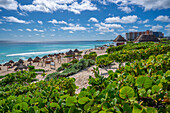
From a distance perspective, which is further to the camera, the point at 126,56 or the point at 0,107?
the point at 126,56

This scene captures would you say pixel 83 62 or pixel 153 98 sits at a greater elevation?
pixel 153 98

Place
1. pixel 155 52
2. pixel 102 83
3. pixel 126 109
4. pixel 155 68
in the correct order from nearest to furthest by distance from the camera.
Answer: pixel 126 109 → pixel 102 83 → pixel 155 68 → pixel 155 52

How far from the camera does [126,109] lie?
2.58 feet

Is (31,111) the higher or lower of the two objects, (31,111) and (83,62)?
the higher

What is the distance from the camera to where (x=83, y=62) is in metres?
8.71

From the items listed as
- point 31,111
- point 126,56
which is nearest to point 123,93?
point 31,111

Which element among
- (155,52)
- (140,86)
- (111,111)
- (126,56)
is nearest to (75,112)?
(111,111)

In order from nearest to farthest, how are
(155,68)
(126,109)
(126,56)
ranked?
(126,109)
(155,68)
(126,56)

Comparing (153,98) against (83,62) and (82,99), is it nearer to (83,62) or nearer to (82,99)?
(82,99)

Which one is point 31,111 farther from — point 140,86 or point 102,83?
point 140,86

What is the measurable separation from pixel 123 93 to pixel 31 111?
103 cm

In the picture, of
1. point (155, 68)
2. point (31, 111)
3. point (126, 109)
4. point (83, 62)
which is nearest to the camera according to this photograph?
point (126, 109)

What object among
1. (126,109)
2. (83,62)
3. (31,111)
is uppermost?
(126,109)

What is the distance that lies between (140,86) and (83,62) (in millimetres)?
7737
